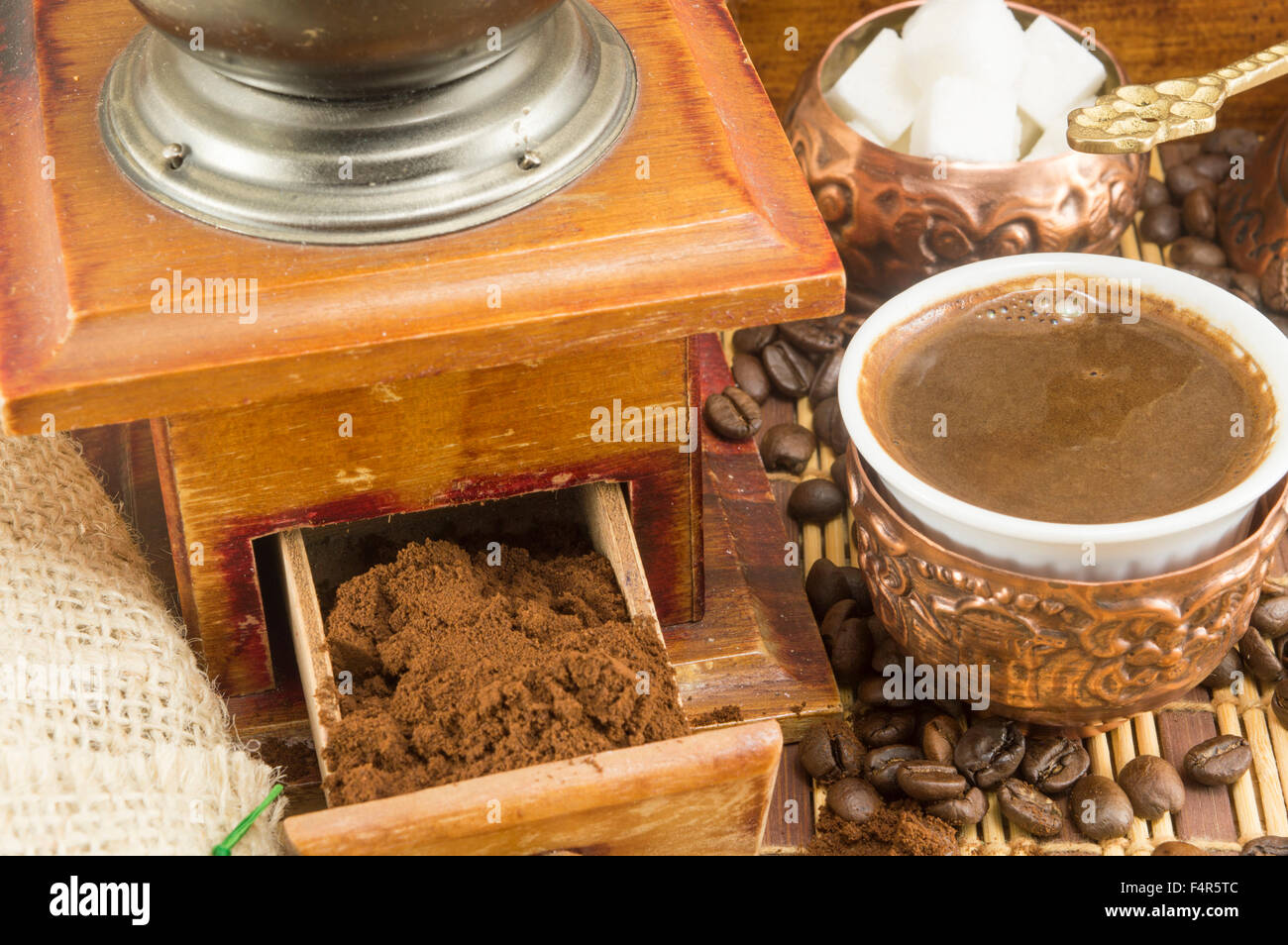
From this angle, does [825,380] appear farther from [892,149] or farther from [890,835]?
[890,835]

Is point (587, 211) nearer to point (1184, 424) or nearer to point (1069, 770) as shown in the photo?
point (1184, 424)

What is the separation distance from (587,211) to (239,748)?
0.64 metres

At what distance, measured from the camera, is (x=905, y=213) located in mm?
2121

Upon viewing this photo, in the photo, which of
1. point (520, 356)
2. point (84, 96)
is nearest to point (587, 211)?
point (520, 356)

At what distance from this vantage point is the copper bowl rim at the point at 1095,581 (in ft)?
4.93

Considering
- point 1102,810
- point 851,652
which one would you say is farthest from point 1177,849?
point 851,652

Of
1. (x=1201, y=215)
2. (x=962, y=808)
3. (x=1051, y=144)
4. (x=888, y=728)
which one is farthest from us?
(x=1201, y=215)

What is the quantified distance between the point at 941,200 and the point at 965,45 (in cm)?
25

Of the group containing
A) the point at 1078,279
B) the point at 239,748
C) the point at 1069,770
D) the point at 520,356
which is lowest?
the point at 1069,770

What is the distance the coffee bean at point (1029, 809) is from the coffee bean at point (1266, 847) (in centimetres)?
19

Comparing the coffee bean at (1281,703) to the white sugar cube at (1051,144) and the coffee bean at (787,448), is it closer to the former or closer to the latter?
the coffee bean at (787,448)

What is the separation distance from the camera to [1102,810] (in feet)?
5.47

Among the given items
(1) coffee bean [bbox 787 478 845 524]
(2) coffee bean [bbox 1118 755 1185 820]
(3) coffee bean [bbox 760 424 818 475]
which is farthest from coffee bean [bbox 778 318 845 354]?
(2) coffee bean [bbox 1118 755 1185 820]

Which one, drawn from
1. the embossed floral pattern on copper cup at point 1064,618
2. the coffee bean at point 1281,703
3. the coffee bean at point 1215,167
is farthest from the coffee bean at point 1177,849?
the coffee bean at point 1215,167
